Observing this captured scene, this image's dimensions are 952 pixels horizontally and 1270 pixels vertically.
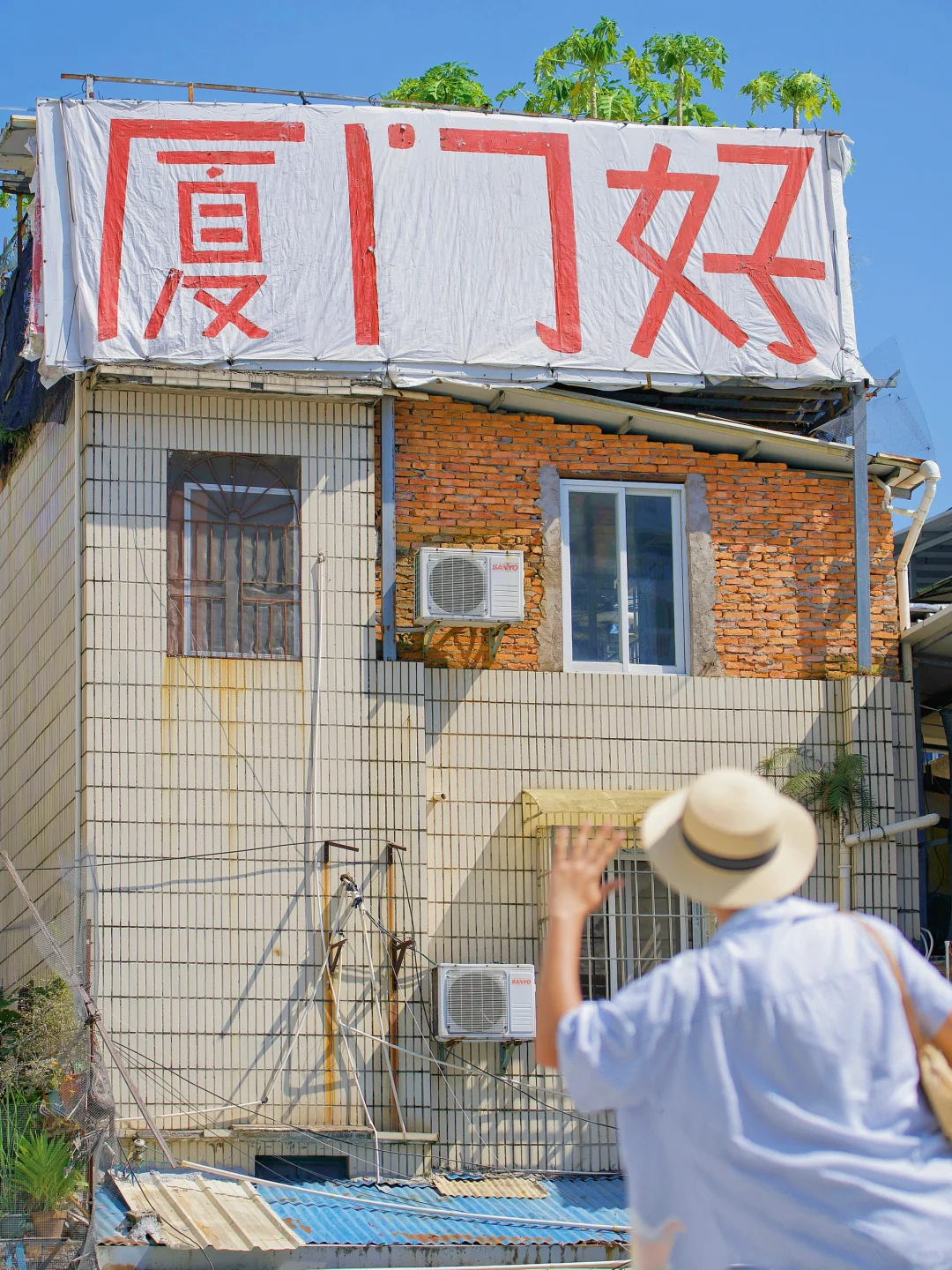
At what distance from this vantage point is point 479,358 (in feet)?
46.8

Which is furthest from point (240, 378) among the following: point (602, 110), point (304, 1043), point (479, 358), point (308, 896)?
point (602, 110)

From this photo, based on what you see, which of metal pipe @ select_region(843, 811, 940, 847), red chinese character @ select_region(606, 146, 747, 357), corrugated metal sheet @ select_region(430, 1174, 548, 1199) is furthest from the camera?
red chinese character @ select_region(606, 146, 747, 357)

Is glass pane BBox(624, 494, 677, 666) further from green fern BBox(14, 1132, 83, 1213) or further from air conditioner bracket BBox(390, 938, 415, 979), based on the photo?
green fern BBox(14, 1132, 83, 1213)

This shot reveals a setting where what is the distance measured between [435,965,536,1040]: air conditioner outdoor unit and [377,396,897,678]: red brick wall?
8.22 ft

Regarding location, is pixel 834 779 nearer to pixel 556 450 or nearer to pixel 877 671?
pixel 877 671

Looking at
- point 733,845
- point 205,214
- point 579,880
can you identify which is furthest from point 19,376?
point 733,845

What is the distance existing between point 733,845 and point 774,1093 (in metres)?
0.50

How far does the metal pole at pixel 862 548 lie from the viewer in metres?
14.9

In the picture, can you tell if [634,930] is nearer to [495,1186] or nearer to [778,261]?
[495,1186]

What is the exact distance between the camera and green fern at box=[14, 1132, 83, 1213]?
10.6 meters

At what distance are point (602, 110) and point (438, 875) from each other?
1199 cm

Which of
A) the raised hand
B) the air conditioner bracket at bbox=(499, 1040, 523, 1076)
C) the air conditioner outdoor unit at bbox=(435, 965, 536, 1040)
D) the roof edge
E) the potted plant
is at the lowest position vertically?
the potted plant

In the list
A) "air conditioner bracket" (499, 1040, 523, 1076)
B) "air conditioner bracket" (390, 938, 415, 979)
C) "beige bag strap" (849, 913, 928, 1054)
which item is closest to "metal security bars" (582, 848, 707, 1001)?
"air conditioner bracket" (499, 1040, 523, 1076)

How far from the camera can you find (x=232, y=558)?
45.0ft
